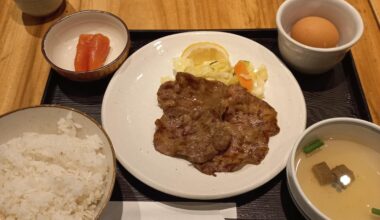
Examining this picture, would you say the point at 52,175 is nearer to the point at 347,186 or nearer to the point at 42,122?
the point at 42,122

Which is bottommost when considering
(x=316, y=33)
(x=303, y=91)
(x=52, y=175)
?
(x=303, y=91)

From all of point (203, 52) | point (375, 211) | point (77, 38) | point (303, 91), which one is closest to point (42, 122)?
point (77, 38)

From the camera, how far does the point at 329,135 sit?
1.55 metres

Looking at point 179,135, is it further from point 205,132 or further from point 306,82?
point 306,82

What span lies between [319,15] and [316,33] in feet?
0.64

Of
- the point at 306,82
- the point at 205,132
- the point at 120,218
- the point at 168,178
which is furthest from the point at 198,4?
the point at 120,218

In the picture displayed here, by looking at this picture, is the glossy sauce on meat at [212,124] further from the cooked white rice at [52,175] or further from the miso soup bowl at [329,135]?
the cooked white rice at [52,175]

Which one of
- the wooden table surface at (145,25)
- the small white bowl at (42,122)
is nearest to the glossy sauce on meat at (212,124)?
the small white bowl at (42,122)

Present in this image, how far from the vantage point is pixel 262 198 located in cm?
161

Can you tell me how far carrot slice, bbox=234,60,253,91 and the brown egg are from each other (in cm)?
31

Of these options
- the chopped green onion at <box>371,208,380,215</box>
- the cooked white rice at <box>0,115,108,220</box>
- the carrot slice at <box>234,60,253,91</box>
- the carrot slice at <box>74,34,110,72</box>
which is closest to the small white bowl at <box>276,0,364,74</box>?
the carrot slice at <box>234,60,253,91</box>

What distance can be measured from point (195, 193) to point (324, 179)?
528 millimetres

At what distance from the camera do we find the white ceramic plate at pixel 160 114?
5.13ft

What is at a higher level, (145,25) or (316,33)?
(316,33)
